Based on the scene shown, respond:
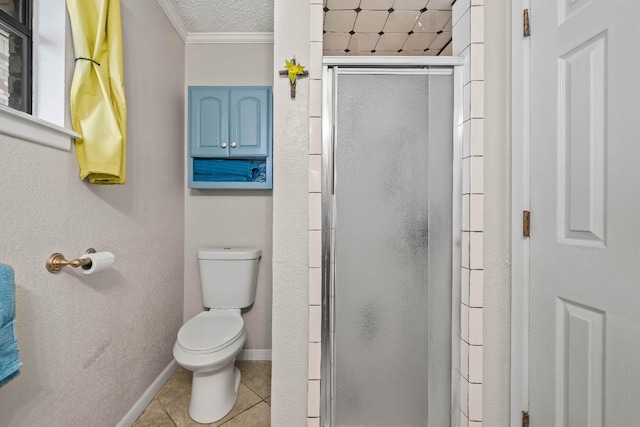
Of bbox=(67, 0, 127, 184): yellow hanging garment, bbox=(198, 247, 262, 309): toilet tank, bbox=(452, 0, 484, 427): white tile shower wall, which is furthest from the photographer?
bbox=(198, 247, 262, 309): toilet tank

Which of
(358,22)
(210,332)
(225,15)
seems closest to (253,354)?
(210,332)

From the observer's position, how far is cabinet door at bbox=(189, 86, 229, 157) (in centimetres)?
203

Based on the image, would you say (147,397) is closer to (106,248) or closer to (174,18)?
(106,248)

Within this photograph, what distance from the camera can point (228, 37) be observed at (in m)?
2.20

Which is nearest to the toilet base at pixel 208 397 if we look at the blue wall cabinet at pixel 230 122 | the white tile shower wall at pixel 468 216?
the white tile shower wall at pixel 468 216

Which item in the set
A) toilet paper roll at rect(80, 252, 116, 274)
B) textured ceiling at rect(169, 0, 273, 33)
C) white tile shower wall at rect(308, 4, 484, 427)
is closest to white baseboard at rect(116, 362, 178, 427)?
toilet paper roll at rect(80, 252, 116, 274)

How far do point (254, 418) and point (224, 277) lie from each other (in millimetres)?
845

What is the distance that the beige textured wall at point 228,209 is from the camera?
87.4 inches

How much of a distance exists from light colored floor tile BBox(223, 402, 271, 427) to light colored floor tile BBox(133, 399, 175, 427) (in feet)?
1.06

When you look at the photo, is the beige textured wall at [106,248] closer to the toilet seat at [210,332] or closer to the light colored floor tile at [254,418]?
the toilet seat at [210,332]

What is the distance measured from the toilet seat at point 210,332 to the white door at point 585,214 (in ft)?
4.58

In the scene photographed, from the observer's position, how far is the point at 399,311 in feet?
4.19

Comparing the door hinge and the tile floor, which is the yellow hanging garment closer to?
the tile floor

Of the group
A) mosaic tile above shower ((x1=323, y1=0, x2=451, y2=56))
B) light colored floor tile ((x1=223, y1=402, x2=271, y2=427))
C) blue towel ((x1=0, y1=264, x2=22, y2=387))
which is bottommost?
light colored floor tile ((x1=223, y1=402, x2=271, y2=427))
